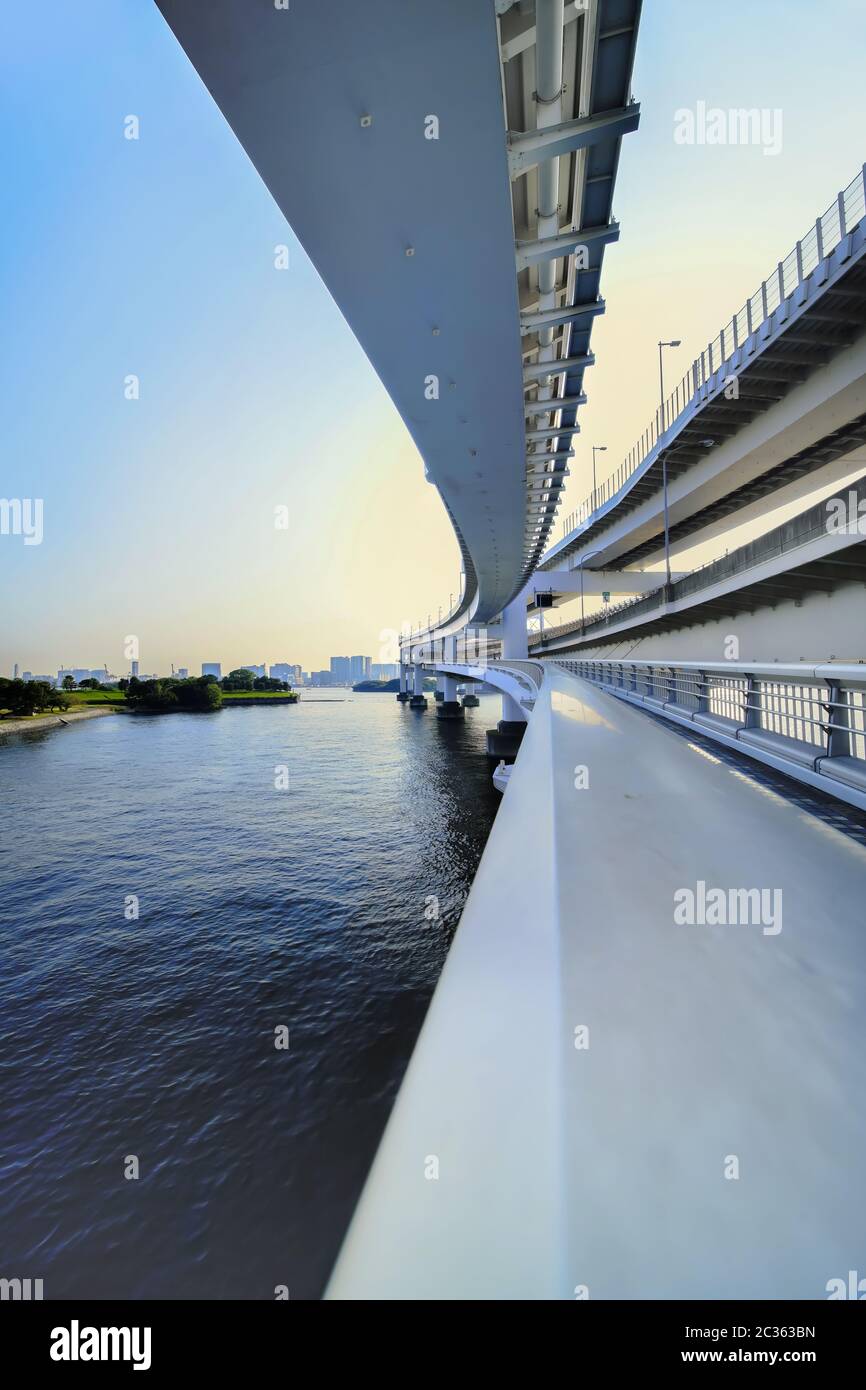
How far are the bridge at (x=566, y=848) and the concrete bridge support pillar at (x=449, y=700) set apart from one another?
52.2m

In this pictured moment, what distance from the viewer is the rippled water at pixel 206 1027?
595 centimetres

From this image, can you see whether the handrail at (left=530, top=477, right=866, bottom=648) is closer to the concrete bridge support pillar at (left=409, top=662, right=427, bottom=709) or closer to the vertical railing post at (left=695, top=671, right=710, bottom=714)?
the vertical railing post at (left=695, top=671, right=710, bottom=714)

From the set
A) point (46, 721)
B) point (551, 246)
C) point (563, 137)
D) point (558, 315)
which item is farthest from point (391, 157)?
point (46, 721)

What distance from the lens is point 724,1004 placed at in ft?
6.05

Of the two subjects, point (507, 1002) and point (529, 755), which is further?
point (529, 755)

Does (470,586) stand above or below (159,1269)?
above

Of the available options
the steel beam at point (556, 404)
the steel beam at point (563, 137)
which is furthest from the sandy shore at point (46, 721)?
the steel beam at point (563, 137)

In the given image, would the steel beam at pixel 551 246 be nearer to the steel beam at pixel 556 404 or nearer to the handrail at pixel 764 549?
the steel beam at pixel 556 404

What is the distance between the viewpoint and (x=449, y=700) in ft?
224

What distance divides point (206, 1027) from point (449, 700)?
59.5 m
